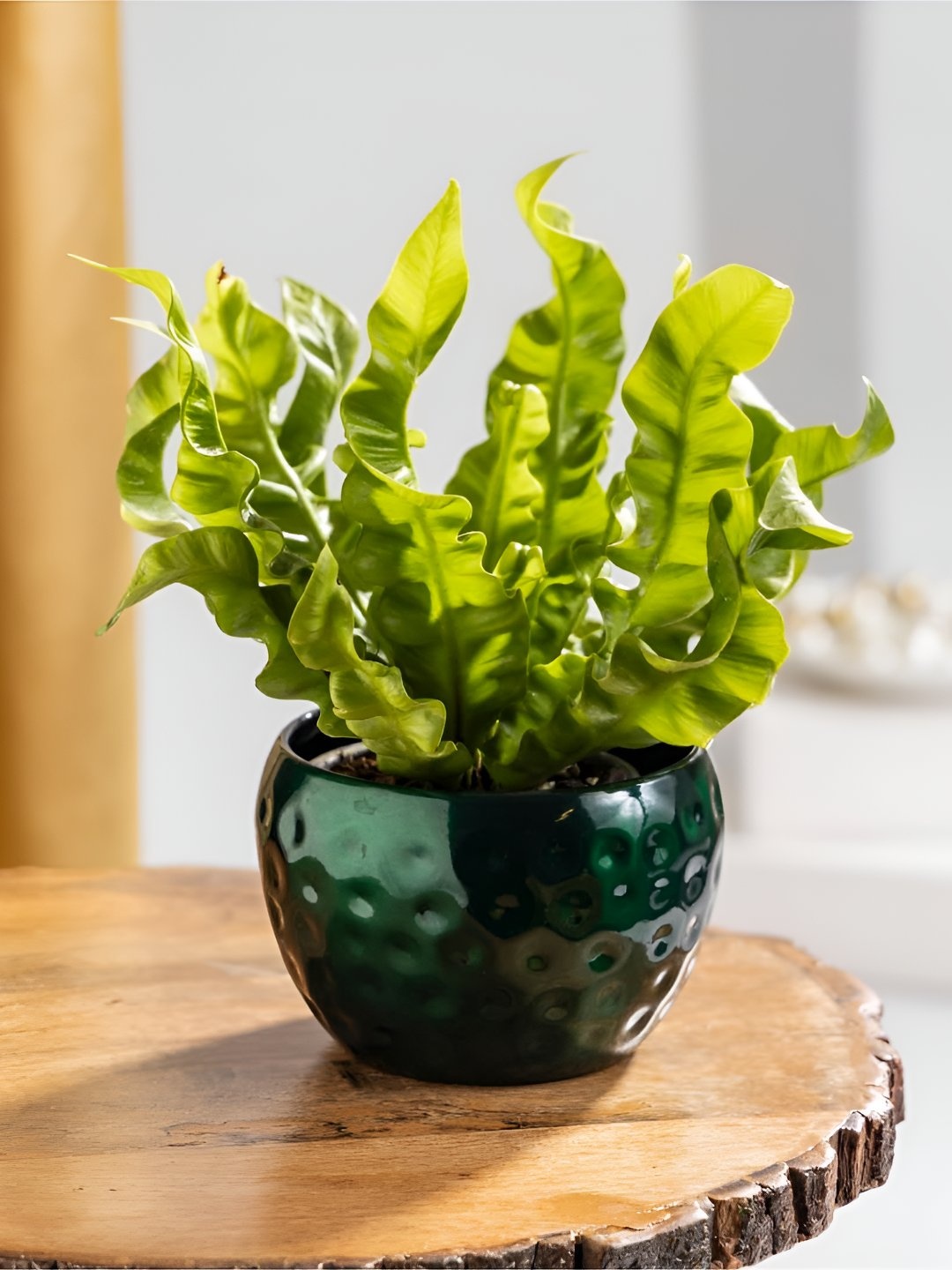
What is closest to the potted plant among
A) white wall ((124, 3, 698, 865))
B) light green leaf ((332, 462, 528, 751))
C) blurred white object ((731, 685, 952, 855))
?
light green leaf ((332, 462, 528, 751))

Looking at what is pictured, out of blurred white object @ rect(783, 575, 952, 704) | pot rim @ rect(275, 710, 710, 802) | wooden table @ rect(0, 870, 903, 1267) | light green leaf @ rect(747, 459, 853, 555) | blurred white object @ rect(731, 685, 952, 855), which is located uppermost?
light green leaf @ rect(747, 459, 853, 555)

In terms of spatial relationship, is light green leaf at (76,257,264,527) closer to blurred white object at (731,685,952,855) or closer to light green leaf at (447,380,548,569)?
light green leaf at (447,380,548,569)

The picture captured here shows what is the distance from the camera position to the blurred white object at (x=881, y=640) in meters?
1.85

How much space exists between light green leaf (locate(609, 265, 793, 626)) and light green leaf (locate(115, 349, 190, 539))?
8.0 inches

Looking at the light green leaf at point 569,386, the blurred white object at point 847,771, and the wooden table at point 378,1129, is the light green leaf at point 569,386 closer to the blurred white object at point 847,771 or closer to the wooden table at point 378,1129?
the wooden table at point 378,1129

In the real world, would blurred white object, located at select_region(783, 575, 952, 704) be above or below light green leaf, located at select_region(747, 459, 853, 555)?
below

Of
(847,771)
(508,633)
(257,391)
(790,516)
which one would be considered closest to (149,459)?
(257,391)

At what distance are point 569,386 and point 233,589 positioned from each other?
0.19m

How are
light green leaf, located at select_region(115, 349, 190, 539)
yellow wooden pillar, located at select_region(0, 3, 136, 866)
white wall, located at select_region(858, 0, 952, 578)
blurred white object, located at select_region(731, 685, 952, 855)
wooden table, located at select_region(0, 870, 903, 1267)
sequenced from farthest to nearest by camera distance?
1. white wall, located at select_region(858, 0, 952, 578)
2. blurred white object, located at select_region(731, 685, 952, 855)
3. yellow wooden pillar, located at select_region(0, 3, 136, 866)
4. light green leaf, located at select_region(115, 349, 190, 539)
5. wooden table, located at select_region(0, 870, 903, 1267)

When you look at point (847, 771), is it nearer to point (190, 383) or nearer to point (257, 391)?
point (257, 391)

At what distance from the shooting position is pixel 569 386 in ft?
2.38

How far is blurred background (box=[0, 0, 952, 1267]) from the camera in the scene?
4.26 ft

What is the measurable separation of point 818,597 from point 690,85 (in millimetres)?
696

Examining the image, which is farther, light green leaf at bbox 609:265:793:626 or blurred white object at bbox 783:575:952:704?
blurred white object at bbox 783:575:952:704
